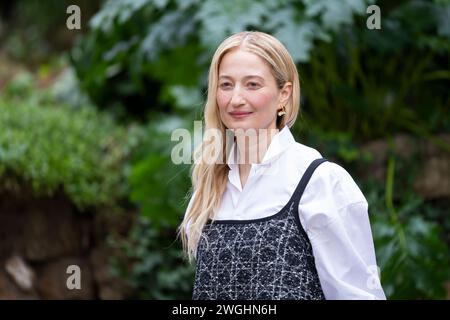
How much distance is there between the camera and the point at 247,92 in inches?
62.2

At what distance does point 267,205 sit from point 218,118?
0.88 feet

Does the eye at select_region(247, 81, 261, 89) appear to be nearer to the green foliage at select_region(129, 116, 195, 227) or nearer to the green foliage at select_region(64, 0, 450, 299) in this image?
the green foliage at select_region(64, 0, 450, 299)

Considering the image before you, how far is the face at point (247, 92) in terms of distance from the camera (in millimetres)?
1577

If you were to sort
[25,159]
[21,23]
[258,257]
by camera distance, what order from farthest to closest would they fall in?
[21,23]
[25,159]
[258,257]

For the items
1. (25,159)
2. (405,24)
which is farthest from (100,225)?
(405,24)

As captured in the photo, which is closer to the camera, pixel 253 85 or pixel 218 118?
pixel 253 85

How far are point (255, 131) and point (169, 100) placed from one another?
3.07 meters

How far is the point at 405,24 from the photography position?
152 inches

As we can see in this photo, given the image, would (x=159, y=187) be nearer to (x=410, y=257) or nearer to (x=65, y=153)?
(x=65, y=153)

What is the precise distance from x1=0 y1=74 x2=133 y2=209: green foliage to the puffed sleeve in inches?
100

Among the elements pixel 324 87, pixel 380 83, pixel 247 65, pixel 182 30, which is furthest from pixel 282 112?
pixel 380 83

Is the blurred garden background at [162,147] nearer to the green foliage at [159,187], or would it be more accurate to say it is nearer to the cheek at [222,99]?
the green foliage at [159,187]

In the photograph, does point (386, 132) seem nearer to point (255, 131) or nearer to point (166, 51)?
point (166, 51)

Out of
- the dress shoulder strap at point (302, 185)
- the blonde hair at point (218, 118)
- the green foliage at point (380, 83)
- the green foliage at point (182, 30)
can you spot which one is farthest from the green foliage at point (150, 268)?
the dress shoulder strap at point (302, 185)
